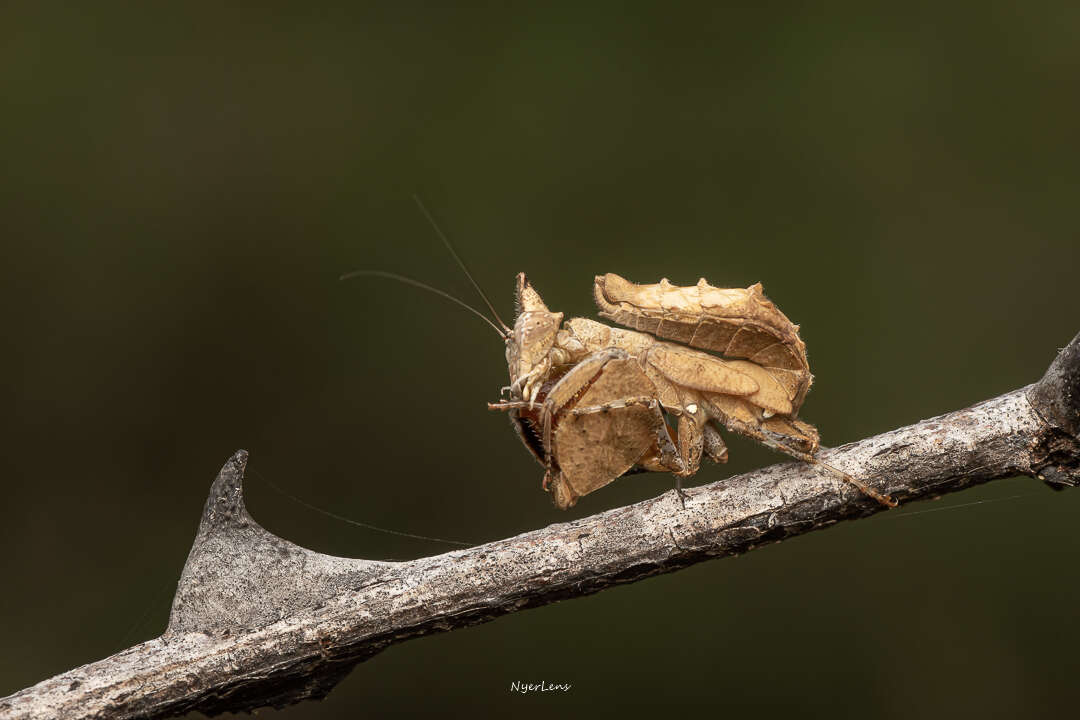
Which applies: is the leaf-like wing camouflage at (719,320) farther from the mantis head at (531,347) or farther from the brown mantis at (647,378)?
the mantis head at (531,347)

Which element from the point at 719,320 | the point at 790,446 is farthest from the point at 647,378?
the point at 790,446

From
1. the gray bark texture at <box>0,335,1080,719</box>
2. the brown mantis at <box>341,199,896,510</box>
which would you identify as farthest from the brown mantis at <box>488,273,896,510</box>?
the gray bark texture at <box>0,335,1080,719</box>

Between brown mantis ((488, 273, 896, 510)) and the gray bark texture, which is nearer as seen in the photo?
the gray bark texture

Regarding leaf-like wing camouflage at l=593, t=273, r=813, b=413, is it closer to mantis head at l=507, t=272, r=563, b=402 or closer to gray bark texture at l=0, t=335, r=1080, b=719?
mantis head at l=507, t=272, r=563, b=402

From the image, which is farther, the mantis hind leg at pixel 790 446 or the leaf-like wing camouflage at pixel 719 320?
the leaf-like wing camouflage at pixel 719 320

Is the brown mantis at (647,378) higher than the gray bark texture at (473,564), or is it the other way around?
the brown mantis at (647,378)

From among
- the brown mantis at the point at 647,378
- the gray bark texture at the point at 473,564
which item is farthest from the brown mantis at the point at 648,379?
the gray bark texture at the point at 473,564
